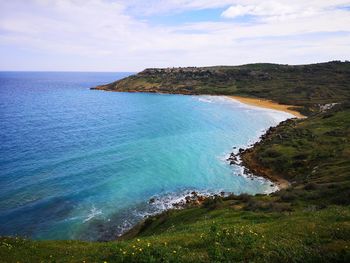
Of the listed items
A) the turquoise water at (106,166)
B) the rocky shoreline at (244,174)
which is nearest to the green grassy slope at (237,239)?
the rocky shoreline at (244,174)

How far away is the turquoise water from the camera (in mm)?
45781

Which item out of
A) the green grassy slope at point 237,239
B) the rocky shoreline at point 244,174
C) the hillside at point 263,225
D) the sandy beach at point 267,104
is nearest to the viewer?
the green grassy slope at point 237,239

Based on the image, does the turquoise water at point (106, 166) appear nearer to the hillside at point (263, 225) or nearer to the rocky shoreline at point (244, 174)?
the rocky shoreline at point (244, 174)

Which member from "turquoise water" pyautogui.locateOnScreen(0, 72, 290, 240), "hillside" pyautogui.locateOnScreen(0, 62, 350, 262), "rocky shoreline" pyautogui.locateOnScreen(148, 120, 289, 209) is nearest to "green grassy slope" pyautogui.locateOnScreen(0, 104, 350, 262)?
Result: "hillside" pyautogui.locateOnScreen(0, 62, 350, 262)

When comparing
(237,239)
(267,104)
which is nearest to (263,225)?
(237,239)

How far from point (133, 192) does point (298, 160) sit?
1333 inches

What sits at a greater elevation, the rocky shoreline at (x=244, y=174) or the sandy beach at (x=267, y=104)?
the sandy beach at (x=267, y=104)

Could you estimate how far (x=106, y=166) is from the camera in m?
67.1

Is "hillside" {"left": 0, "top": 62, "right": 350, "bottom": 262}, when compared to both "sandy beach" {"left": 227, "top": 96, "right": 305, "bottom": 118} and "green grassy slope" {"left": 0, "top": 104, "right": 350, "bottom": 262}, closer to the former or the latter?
"green grassy slope" {"left": 0, "top": 104, "right": 350, "bottom": 262}

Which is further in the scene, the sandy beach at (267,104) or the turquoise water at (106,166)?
the sandy beach at (267,104)

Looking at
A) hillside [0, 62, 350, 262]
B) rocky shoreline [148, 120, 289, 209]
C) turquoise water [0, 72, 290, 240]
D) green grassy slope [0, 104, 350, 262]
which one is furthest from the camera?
rocky shoreline [148, 120, 289, 209]

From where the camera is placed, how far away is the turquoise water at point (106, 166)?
4578 centimetres

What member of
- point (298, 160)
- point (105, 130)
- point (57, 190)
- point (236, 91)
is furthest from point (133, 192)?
point (236, 91)

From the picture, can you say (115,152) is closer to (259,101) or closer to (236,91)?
(259,101)
